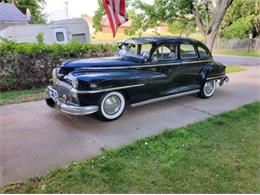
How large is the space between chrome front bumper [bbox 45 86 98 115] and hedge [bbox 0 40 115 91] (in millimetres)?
2110

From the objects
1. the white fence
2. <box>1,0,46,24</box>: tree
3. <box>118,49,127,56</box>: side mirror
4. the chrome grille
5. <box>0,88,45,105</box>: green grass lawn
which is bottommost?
<box>0,88,45,105</box>: green grass lawn

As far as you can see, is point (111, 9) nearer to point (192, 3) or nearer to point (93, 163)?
point (93, 163)

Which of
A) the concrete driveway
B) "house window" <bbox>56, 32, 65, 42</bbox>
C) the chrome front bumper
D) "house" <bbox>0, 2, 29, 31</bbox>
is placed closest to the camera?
the concrete driveway

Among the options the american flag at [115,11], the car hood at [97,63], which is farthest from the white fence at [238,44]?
the car hood at [97,63]

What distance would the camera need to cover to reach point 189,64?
5.41 metres

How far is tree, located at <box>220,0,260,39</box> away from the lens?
19422mm

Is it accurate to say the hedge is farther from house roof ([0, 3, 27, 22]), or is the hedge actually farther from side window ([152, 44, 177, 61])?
house roof ([0, 3, 27, 22])

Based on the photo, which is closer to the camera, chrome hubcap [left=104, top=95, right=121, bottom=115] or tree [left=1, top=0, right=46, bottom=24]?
chrome hubcap [left=104, top=95, right=121, bottom=115]

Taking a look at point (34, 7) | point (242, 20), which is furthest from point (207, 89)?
point (34, 7)

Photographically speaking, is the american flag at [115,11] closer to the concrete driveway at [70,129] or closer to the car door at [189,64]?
the car door at [189,64]

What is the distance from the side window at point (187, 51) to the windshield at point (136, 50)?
2.95 feet

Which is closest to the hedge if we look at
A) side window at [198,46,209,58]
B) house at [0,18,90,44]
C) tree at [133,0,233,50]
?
side window at [198,46,209,58]

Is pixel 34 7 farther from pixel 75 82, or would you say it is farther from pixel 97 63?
pixel 75 82

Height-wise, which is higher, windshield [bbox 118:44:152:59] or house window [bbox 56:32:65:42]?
house window [bbox 56:32:65:42]
